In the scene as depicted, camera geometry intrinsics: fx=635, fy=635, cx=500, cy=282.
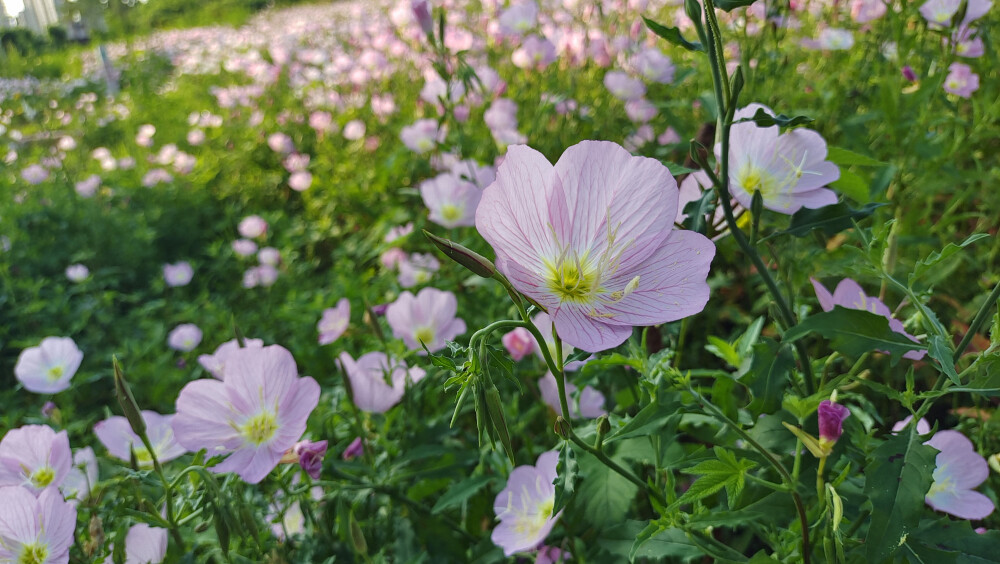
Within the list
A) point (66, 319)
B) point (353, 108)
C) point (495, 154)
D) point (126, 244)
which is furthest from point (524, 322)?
point (353, 108)

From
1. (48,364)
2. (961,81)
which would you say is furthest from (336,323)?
(961,81)

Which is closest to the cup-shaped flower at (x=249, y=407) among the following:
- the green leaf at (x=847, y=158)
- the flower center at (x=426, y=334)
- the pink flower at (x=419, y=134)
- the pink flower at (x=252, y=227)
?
the flower center at (x=426, y=334)

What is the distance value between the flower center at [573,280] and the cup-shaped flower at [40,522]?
65 cm

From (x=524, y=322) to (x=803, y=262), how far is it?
104 centimetres

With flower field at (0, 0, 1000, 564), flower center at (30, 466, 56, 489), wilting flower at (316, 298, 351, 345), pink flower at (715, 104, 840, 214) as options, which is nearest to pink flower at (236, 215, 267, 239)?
flower field at (0, 0, 1000, 564)

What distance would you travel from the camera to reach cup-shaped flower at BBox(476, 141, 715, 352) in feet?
2.01

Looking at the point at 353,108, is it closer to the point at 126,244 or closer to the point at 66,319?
the point at 126,244

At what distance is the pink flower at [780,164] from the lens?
0.82 metres

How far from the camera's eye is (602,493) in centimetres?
98

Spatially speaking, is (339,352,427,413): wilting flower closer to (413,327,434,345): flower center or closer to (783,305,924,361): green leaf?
(413,327,434,345): flower center

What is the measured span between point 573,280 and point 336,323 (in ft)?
3.20

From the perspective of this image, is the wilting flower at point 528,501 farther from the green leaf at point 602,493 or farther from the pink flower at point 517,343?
the pink flower at point 517,343

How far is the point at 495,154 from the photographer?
2.22 m

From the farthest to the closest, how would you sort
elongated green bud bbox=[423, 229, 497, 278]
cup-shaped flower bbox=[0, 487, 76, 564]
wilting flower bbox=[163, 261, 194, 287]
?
wilting flower bbox=[163, 261, 194, 287], cup-shaped flower bbox=[0, 487, 76, 564], elongated green bud bbox=[423, 229, 497, 278]
